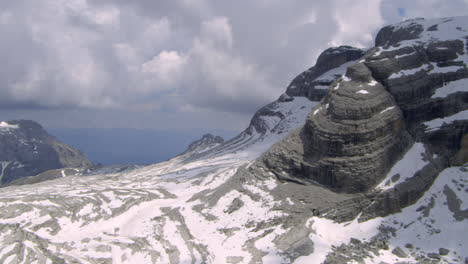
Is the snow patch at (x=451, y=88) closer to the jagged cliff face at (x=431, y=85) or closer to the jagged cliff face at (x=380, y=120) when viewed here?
the jagged cliff face at (x=431, y=85)

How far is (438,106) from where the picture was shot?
82688mm

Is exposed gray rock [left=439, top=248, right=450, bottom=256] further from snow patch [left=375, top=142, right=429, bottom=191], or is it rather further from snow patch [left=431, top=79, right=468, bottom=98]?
snow patch [left=431, top=79, right=468, bottom=98]

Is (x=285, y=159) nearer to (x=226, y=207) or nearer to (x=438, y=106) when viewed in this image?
(x=226, y=207)

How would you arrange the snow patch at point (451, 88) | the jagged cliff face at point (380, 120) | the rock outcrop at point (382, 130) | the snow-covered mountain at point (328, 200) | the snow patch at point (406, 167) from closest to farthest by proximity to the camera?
1. the snow-covered mountain at point (328, 200)
2. the rock outcrop at point (382, 130)
3. the snow patch at point (406, 167)
4. the jagged cliff face at point (380, 120)
5. the snow patch at point (451, 88)

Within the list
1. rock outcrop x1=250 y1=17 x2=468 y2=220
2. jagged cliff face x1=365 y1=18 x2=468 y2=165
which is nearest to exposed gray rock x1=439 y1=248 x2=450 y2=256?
rock outcrop x1=250 y1=17 x2=468 y2=220

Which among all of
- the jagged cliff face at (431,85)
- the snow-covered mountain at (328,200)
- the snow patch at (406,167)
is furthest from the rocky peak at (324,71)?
the snow patch at (406,167)

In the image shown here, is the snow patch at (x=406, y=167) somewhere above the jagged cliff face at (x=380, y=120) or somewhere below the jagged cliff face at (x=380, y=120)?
below

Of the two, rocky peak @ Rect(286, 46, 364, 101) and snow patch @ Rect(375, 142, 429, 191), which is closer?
snow patch @ Rect(375, 142, 429, 191)

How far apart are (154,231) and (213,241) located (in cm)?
1105

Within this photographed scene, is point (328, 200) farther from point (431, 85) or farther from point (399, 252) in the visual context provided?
point (431, 85)

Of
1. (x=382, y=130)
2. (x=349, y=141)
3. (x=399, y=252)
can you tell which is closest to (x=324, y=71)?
(x=382, y=130)

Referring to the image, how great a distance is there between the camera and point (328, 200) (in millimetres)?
69250

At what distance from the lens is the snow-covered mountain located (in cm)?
6062

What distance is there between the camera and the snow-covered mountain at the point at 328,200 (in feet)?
199
